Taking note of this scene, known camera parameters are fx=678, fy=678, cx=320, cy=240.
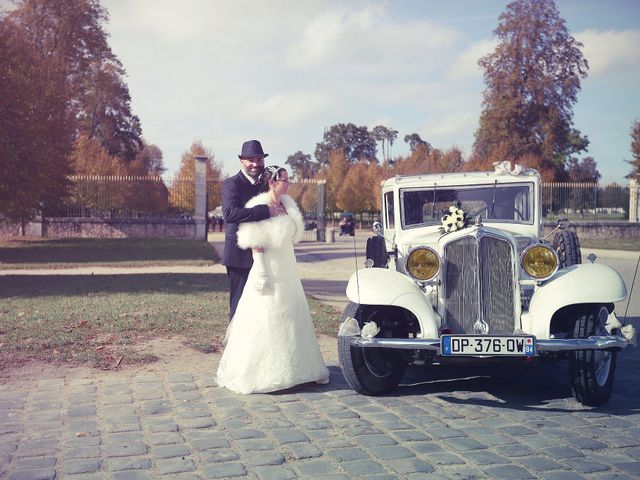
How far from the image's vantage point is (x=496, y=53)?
52.6 meters

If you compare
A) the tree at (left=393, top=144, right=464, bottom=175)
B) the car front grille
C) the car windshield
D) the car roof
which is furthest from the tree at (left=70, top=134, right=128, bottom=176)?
the car front grille

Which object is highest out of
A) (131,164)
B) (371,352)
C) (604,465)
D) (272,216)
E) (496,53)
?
(496,53)

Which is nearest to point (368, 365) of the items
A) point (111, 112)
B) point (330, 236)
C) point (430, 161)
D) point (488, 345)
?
point (488, 345)

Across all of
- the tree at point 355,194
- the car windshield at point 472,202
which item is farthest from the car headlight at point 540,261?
the tree at point 355,194

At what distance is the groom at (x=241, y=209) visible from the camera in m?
5.81

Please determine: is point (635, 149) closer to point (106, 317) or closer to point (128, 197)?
point (128, 197)

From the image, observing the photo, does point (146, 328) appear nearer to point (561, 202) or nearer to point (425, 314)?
point (425, 314)

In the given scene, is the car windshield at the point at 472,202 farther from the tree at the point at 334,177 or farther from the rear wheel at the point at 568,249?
the tree at the point at 334,177

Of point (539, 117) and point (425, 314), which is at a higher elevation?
point (539, 117)

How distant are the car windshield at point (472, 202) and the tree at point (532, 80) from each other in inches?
1816

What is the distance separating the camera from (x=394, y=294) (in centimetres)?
544

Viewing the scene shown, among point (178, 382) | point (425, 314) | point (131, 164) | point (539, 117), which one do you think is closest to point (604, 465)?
point (425, 314)

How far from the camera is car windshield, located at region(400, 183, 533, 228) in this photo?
6.87 m

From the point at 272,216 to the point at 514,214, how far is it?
2592 millimetres
